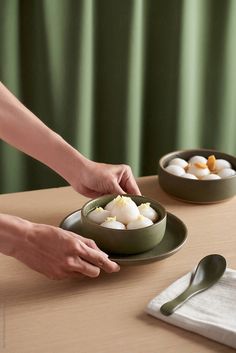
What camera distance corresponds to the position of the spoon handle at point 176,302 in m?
1.05

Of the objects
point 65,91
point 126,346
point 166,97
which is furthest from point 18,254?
point 166,97

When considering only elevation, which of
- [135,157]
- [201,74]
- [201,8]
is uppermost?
[201,8]

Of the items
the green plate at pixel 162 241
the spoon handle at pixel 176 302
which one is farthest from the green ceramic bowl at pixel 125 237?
the spoon handle at pixel 176 302

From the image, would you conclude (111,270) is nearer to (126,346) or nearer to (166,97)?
(126,346)

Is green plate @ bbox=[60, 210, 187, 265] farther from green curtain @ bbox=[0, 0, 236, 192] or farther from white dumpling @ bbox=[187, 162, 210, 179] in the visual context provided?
green curtain @ bbox=[0, 0, 236, 192]

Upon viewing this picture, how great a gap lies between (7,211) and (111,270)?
410 millimetres

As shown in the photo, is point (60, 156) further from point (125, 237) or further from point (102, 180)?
point (125, 237)

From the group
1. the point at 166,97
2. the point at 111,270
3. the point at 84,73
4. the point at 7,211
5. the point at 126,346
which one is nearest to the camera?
the point at 126,346

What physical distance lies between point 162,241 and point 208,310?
0.86ft

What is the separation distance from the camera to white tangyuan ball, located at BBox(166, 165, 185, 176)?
1553 mm

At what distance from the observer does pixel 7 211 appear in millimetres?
1472

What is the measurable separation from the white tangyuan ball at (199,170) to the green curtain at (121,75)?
0.66 metres

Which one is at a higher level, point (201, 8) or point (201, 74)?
point (201, 8)

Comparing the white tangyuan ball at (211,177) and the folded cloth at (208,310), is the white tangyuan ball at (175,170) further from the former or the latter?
the folded cloth at (208,310)
